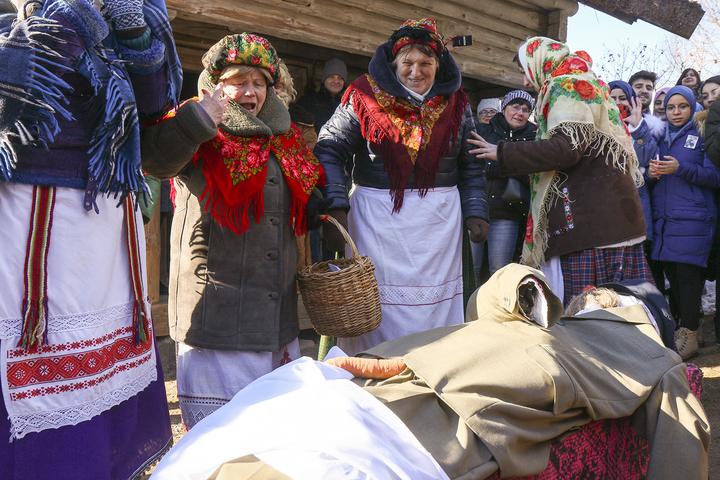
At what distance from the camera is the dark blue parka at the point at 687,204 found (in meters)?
5.30

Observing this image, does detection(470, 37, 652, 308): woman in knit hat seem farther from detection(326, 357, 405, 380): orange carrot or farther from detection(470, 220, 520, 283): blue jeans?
detection(326, 357, 405, 380): orange carrot

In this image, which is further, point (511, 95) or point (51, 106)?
point (511, 95)

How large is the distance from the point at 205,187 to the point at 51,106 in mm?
935

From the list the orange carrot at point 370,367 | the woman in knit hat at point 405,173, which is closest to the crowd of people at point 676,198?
the woman in knit hat at point 405,173

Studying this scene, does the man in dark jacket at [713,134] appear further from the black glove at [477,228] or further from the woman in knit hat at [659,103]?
the black glove at [477,228]

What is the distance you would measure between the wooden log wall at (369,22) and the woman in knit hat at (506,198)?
173cm

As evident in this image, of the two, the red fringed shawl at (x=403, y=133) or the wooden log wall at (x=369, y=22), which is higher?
the wooden log wall at (x=369, y=22)

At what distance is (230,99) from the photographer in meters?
2.75

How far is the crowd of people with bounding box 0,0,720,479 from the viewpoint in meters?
1.85

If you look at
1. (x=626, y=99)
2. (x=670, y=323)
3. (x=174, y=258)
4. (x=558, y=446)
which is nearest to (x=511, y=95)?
(x=626, y=99)

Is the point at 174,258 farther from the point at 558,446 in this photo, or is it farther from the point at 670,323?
the point at 670,323

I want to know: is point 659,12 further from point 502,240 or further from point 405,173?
point 405,173

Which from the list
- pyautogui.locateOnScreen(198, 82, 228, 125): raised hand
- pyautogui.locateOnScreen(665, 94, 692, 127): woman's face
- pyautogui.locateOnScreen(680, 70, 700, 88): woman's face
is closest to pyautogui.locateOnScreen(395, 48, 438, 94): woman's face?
pyautogui.locateOnScreen(198, 82, 228, 125): raised hand

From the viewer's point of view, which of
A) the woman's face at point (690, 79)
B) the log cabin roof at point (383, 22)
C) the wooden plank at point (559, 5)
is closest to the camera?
the log cabin roof at point (383, 22)
